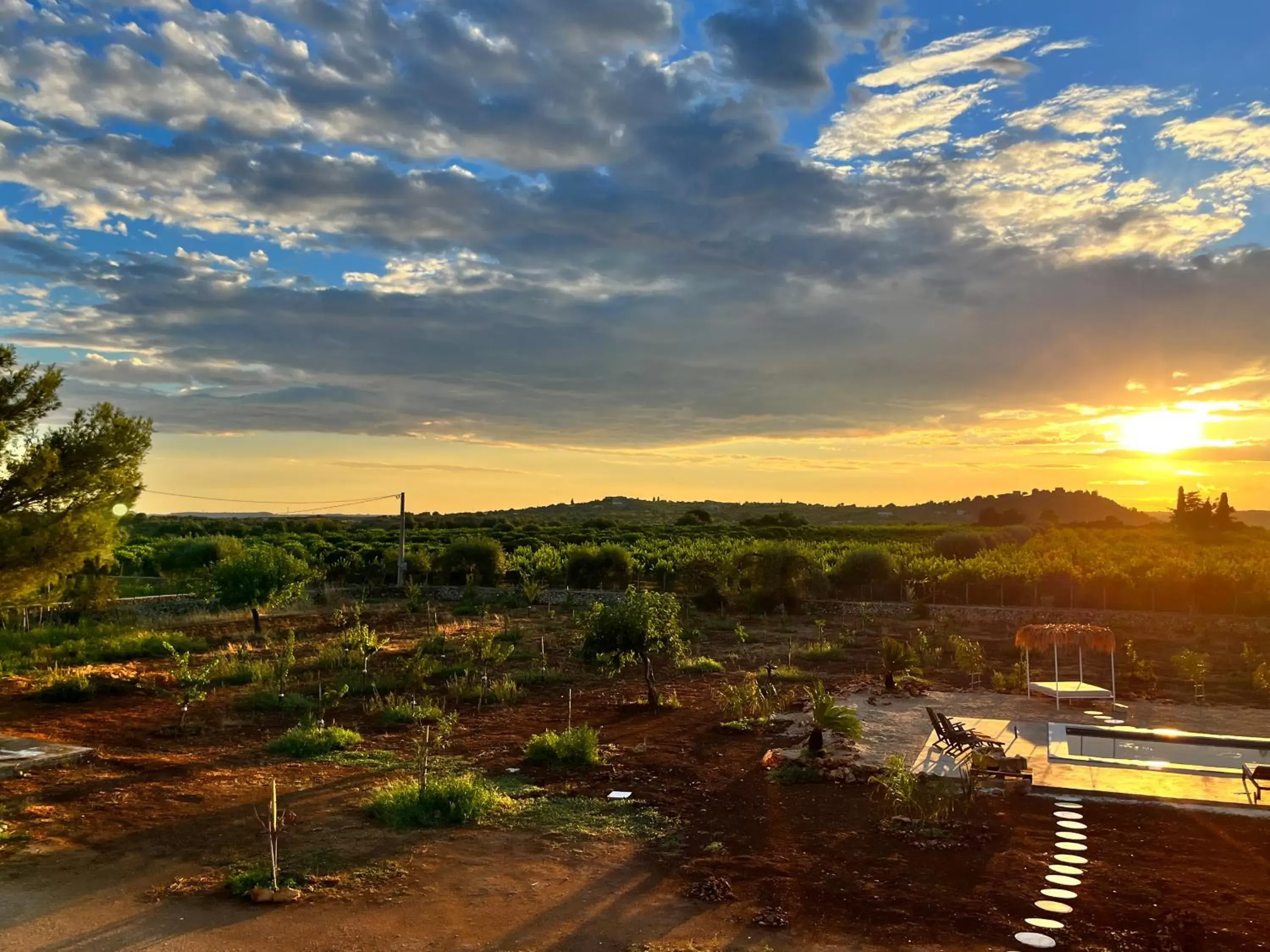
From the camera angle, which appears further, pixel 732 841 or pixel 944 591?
pixel 944 591

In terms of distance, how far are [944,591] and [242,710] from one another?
22.5m

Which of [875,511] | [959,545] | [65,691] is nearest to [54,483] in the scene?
[65,691]

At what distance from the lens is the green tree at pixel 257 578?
20.3 metres

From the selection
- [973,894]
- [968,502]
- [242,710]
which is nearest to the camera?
[973,894]

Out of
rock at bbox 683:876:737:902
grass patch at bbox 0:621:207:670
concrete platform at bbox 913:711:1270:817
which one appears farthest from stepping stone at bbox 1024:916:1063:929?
grass patch at bbox 0:621:207:670

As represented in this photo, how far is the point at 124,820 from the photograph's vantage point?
822cm

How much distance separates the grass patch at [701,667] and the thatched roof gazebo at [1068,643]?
5.67 m

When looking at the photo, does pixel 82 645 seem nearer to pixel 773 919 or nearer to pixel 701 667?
pixel 701 667

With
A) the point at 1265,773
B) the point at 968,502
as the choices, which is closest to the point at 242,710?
the point at 1265,773

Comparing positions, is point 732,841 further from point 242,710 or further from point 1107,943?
point 242,710

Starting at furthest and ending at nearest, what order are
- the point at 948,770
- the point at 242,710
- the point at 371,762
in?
1. the point at 242,710
2. the point at 371,762
3. the point at 948,770

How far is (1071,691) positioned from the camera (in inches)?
522

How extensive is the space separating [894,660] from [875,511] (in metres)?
118

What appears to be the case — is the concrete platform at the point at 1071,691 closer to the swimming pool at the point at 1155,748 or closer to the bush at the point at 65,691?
the swimming pool at the point at 1155,748
